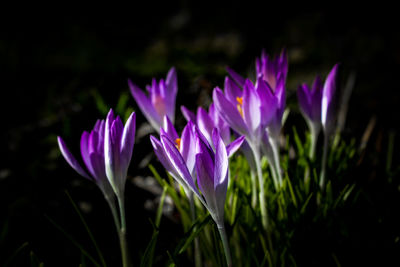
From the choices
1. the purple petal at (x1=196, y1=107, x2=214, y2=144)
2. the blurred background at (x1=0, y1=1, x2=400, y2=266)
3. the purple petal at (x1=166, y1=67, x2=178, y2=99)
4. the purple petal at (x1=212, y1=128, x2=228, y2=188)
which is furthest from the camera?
the blurred background at (x1=0, y1=1, x2=400, y2=266)

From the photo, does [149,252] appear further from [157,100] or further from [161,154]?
[157,100]

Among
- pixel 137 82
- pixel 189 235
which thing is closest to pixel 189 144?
pixel 189 235

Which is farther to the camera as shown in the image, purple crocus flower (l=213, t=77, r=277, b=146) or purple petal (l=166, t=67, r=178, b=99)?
purple petal (l=166, t=67, r=178, b=99)

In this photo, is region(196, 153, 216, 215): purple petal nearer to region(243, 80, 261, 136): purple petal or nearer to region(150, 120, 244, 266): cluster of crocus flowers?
region(150, 120, 244, 266): cluster of crocus flowers

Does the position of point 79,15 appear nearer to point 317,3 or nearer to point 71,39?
point 71,39

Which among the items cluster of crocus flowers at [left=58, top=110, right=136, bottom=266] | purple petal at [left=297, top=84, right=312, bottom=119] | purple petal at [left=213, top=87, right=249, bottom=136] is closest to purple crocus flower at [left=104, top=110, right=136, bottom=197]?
cluster of crocus flowers at [left=58, top=110, right=136, bottom=266]

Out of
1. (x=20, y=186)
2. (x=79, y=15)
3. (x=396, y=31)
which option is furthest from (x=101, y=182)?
(x=79, y=15)
